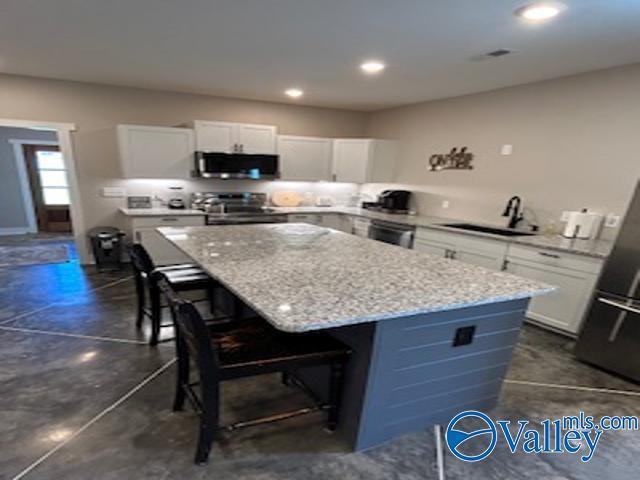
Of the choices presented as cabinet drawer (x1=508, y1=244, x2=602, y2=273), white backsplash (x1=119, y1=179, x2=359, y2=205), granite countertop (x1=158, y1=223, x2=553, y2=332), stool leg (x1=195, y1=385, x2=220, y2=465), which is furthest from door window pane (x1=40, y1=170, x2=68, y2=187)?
cabinet drawer (x1=508, y1=244, x2=602, y2=273)

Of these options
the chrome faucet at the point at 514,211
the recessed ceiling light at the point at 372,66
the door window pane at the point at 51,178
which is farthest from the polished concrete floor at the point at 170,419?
the door window pane at the point at 51,178

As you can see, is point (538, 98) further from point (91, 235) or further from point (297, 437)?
point (91, 235)

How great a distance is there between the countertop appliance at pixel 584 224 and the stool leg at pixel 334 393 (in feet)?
9.54

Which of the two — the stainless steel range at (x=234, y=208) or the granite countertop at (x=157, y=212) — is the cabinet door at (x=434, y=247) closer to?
the stainless steel range at (x=234, y=208)

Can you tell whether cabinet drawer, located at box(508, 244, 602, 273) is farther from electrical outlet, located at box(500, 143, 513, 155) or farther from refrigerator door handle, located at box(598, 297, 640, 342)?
electrical outlet, located at box(500, 143, 513, 155)

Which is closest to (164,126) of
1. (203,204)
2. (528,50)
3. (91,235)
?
(203,204)

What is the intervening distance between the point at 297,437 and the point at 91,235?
391 centimetres

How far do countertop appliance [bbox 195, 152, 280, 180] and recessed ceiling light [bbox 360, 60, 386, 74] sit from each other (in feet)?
6.71

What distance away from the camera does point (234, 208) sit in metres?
4.91

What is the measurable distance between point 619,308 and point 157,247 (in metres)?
4.64

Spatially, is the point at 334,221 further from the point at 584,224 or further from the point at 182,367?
the point at 182,367

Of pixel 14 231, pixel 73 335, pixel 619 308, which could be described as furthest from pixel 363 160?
pixel 14 231

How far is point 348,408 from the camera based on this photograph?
1768 mm

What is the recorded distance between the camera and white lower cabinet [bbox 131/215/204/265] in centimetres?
430
